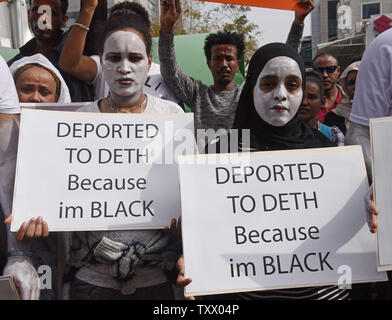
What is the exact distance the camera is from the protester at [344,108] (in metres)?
3.54

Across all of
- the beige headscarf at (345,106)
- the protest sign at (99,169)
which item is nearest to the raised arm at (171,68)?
the protest sign at (99,169)

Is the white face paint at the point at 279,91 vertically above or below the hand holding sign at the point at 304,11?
below

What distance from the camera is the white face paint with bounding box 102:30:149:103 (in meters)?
2.46

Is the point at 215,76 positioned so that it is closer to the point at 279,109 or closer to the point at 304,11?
A: the point at 304,11

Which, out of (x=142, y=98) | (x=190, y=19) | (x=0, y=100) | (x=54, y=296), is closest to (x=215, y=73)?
(x=142, y=98)

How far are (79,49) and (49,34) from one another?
411 mm

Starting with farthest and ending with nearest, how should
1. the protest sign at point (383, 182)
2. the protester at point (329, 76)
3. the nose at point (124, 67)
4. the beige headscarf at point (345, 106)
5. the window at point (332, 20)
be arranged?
the window at point (332, 20) → the protester at point (329, 76) → the beige headscarf at point (345, 106) → the nose at point (124, 67) → the protest sign at point (383, 182)

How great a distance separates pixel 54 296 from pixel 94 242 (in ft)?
1.38

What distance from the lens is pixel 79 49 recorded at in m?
2.82

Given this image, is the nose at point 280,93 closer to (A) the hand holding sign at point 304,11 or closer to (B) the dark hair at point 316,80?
(A) the hand holding sign at point 304,11

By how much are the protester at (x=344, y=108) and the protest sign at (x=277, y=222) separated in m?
1.12

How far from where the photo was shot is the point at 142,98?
254cm

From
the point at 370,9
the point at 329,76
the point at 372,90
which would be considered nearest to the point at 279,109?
the point at 372,90
